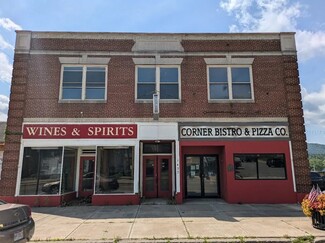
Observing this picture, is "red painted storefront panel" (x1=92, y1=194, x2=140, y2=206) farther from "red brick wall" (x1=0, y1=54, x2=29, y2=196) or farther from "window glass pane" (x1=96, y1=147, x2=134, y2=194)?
"red brick wall" (x1=0, y1=54, x2=29, y2=196)

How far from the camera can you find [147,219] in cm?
959

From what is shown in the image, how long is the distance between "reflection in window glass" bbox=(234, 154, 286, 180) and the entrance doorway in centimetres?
157

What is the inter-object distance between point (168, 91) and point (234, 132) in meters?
4.11

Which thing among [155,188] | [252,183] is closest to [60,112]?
[155,188]

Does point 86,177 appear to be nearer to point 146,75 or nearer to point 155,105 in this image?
point 155,105

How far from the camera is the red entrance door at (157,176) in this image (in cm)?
1420

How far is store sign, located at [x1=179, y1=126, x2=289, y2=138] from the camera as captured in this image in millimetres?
13289

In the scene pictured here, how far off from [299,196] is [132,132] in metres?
8.96

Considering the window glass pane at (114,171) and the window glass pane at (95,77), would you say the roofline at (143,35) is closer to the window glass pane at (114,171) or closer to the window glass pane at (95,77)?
the window glass pane at (95,77)

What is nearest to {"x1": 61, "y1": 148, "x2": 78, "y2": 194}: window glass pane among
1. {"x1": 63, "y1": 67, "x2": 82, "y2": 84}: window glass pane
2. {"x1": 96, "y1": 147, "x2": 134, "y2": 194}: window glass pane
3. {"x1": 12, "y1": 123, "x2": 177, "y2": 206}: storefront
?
{"x1": 12, "y1": 123, "x2": 177, "y2": 206}: storefront

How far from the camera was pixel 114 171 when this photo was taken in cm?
1312

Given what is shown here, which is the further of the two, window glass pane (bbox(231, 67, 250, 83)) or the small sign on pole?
window glass pane (bbox(231, 67, 250, 83))

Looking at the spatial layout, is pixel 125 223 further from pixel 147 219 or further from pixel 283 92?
pixel 283 92

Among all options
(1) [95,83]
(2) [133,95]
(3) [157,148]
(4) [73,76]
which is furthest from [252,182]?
(4) [73,76]
